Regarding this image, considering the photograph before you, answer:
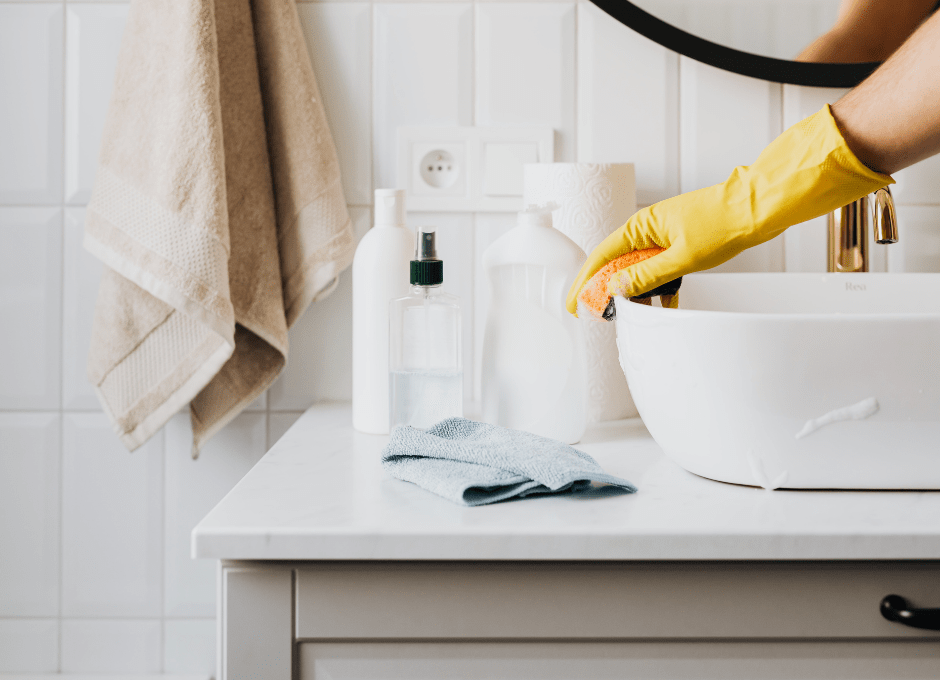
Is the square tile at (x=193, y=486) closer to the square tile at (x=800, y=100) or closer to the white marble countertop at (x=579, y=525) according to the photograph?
the white marble countertop at (x=579, y=525)

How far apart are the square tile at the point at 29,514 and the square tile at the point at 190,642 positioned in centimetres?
15

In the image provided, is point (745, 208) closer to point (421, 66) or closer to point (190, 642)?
point (421, 66)

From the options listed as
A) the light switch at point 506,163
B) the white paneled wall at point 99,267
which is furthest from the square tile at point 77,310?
the light switch at point 506,163

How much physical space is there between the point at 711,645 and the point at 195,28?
0.76 metres

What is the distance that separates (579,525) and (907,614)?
22 centimetres

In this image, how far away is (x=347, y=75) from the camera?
94 cm

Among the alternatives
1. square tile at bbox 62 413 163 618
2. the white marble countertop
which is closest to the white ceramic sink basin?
the white marble countertop

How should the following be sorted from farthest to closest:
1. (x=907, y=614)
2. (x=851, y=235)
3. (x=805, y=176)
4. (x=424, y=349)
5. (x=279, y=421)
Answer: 1. (x=279, y=421)
2. (x=851, y=235)
3. (x=424, y=349)
4. (x=805, y=176)
5. (x=907, y=614)

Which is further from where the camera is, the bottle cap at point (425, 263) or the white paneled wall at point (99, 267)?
the white paneled wall at point (99, 267)

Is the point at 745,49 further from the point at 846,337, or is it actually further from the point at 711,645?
the point at 711,645

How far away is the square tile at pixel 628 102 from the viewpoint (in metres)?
0.94

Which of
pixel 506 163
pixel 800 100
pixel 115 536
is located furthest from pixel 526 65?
pixel 115 536

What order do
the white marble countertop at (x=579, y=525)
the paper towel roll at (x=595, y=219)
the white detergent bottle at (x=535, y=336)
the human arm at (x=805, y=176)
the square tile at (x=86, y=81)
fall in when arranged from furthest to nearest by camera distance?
1. the square tile at (x=86, y=81)
2. the paper towel roll at (x=595, y=219)
3. the white detergent bottle at (x=535, y=336)
4. the human arm at (x=805, y=176)
5. the white marble countertop at (x=579, y=525)

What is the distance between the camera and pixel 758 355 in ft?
1.74
